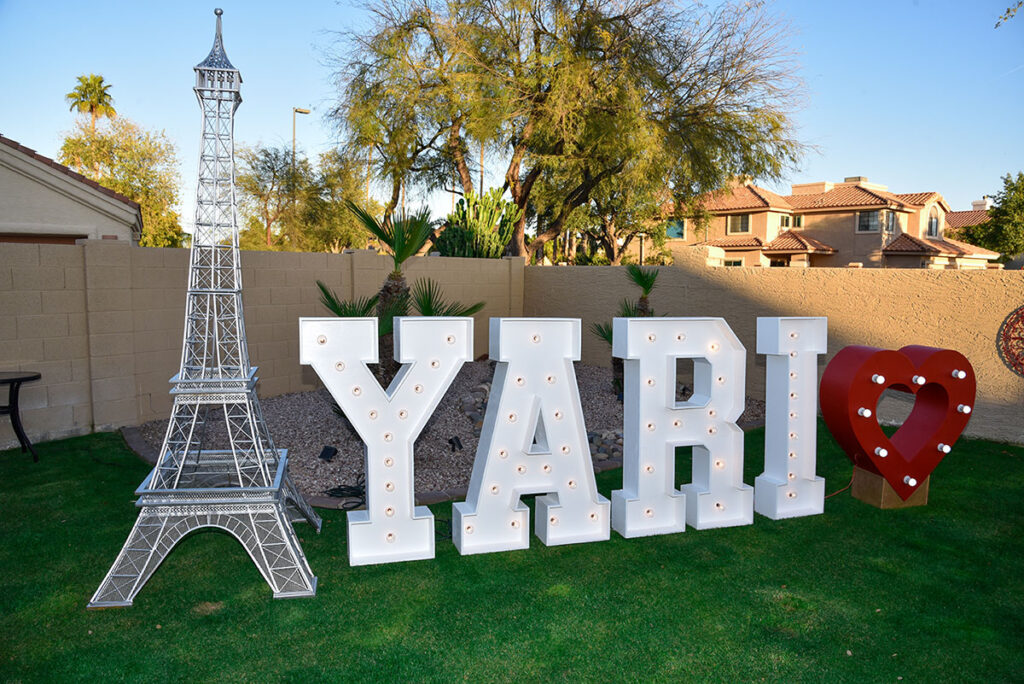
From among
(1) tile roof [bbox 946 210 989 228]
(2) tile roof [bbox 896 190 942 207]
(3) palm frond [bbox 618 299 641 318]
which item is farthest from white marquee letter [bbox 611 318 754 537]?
(1) tile roof [bbox 946 210 989 228]

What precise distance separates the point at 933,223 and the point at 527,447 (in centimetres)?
4275

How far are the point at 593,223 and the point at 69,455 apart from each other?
27.6m

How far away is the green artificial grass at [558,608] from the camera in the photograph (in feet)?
10.6

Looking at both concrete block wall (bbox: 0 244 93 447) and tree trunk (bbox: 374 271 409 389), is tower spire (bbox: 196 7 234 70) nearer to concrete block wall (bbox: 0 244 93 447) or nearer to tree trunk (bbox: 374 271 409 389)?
tree trunk (bbox: 374 271 409 389)

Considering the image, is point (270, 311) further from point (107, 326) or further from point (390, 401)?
point (390, 401)

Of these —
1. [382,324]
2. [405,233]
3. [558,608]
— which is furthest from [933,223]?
[558,608]

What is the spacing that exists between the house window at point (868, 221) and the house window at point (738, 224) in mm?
5424

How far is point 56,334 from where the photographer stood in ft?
24.0

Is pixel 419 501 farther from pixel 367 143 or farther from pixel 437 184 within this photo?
pixel 437 184

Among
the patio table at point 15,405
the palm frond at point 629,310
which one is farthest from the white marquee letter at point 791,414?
the patio table at point 15,405

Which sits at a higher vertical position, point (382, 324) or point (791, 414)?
point (382, 324)

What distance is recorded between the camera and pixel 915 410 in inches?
218

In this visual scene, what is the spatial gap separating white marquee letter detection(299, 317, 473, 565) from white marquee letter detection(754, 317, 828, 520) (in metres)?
2.36

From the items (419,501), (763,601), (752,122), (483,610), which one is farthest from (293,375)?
(752,122)
